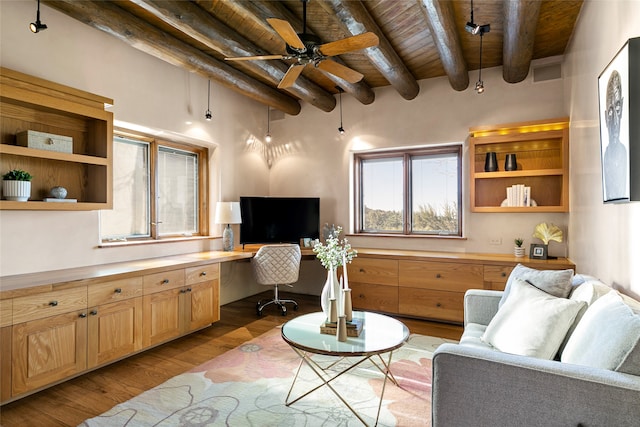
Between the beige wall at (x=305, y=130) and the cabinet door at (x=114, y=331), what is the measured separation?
646 millimetres

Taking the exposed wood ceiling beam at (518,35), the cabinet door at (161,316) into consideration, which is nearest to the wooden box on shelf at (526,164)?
the exposed wood ceiling beam at (518,35)

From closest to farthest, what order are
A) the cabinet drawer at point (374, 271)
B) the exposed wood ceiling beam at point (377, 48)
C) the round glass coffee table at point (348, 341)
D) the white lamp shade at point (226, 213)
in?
1. the round glass coffee table at point (348, 341)
2. the exposed wood ceiling beam at point (377, 48)
3. the cabinet drawer at point (374, 271)
4. the white lamp shade at point (226, 213)

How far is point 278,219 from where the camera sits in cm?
501

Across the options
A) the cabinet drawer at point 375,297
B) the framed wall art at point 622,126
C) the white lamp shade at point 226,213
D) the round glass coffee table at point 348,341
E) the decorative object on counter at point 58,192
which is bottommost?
the cabinet drawer at point 375,297

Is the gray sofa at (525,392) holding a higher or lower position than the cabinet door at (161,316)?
higher

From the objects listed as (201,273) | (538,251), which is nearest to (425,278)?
(538,251)

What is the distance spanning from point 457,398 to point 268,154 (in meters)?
4.82

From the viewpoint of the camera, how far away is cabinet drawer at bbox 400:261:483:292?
3877mm

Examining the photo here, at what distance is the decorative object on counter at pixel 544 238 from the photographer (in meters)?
3.73

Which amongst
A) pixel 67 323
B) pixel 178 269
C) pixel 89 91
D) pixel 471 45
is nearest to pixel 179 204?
pixel 178 269

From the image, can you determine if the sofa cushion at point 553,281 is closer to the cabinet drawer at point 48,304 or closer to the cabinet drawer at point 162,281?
the cabinet drawer at point 162,281

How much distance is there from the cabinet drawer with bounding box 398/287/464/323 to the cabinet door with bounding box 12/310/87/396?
125 inches

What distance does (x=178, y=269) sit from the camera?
137 inches

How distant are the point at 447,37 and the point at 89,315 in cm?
376
